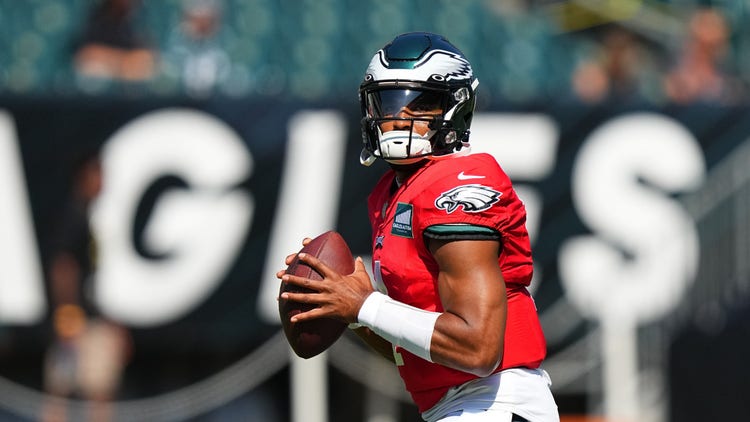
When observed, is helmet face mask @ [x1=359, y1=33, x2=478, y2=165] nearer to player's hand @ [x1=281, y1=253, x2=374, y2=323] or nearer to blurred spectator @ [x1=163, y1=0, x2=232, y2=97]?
player's hand @ [x1=281, y1=253, x2=374, y2=323]

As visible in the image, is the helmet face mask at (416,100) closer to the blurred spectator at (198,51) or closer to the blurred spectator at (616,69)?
the blurred spectator at (616,69)

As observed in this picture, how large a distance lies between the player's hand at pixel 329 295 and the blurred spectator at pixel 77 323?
4046 mm

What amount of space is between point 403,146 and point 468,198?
339 millimetres

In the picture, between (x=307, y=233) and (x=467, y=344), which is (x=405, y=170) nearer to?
(x=467, y=344)

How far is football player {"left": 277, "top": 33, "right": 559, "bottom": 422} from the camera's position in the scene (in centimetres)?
304

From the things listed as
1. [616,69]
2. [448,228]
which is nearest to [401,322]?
[448,228]

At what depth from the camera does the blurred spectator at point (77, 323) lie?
6988 millimetres

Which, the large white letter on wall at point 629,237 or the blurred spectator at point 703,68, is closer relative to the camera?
the large white letter on wall at point 629,237

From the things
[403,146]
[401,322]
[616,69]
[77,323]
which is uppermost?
[403,146]

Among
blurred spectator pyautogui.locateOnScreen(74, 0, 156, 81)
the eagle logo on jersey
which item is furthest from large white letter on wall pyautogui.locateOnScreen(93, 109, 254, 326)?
the eagle logo on jersey

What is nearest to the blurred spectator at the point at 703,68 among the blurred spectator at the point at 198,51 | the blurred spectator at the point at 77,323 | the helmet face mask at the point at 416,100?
the blurred spectator at the point at 198,51

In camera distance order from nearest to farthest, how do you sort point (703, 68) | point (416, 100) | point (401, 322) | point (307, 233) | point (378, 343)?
point (401, 322)
point (416, 100)
point (378, 343)
point (307, 233)
point (703, 68)

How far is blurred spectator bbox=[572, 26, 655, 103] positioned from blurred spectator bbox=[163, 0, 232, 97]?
8.54 feet

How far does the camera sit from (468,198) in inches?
121
